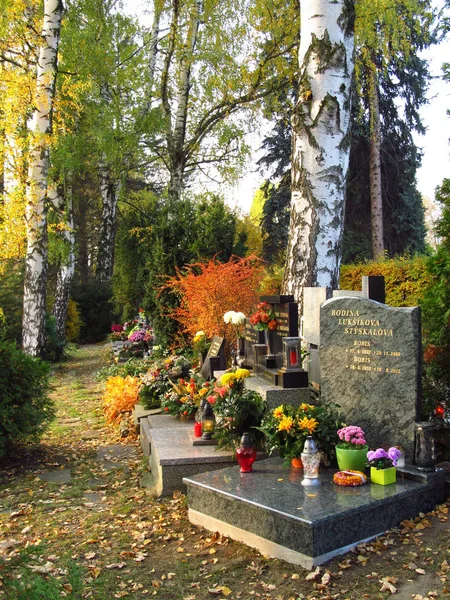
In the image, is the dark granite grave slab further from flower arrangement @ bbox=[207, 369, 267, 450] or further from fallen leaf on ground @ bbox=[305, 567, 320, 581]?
flower arrangement @ bbox=[207, 369, 267, 450]

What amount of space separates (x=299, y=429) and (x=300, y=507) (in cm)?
91

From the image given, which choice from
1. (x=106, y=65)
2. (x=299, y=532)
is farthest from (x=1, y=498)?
(x=106, y=65)

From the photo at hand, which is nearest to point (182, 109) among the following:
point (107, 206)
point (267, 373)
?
point (107, 206)

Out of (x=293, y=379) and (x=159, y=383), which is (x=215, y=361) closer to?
(x=159, y=383)

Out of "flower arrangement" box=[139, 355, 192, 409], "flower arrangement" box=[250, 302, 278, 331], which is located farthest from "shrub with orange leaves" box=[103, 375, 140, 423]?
"flower arrangement" box=[250, 302, 278, 331]

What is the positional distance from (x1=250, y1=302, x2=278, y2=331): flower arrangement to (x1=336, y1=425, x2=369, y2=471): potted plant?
1911 mm

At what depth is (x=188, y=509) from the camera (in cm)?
470

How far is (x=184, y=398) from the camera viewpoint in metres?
6.87

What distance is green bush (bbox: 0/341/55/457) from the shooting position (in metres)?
6.13

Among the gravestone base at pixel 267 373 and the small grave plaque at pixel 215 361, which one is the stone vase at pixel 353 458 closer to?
the gravestone base at pixel 267 373

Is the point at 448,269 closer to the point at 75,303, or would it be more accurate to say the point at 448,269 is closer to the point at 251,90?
the point at 251,90

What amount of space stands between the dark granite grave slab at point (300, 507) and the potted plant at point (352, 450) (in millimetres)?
166

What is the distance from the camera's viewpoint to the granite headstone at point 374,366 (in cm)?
479

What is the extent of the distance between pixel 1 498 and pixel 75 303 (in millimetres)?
16985
